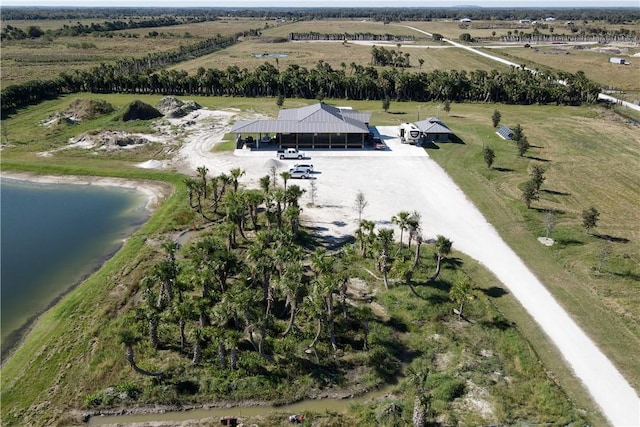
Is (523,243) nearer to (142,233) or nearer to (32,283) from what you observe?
(142,233)

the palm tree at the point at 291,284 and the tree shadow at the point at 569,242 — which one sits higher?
the palm tree at the point at 291,284

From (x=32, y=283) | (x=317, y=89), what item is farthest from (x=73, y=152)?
(x=317, y=89)

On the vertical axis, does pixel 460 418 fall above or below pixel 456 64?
below

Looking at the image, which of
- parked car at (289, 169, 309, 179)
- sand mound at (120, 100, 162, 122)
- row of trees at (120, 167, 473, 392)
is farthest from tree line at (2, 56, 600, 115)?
row of trees at (120, 167, 473, 392)

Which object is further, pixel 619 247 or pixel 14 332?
pixel 619 247

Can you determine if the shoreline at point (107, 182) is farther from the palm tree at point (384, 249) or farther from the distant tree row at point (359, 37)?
the distant tree row at point (359, 37)

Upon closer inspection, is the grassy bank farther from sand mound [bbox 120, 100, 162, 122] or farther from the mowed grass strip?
sand mound [bbox 120, 100, 162, 122]

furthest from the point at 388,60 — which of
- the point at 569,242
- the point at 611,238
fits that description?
the point at 569,242

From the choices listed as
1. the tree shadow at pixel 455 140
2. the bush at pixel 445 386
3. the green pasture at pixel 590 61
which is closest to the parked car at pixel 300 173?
the tree shadow at pixel 455 140
